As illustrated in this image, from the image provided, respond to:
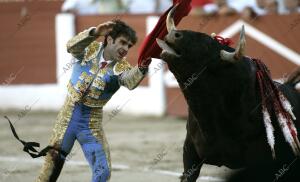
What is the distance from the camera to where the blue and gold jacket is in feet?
14.3

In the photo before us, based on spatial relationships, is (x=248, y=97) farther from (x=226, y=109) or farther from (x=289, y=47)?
(x=289, y=47)

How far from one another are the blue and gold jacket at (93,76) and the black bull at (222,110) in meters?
0.50

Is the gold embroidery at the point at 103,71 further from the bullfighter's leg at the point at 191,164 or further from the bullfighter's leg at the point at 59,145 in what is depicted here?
the bullfighter's leg at the point at 191,164

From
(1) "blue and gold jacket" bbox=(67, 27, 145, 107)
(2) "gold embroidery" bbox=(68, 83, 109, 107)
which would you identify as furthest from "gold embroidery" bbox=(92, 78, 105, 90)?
(2) "gold embroidery" bbox=(68, 83, 109, 107)

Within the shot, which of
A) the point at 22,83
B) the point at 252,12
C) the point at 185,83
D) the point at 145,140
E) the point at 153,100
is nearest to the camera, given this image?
the point at 185,83

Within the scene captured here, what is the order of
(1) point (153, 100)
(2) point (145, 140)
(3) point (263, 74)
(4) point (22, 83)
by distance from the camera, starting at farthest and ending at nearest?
(4) point (22, 83) < (1) point (153, 100) < (2) point (145, 140) < (3) point (263, 74)

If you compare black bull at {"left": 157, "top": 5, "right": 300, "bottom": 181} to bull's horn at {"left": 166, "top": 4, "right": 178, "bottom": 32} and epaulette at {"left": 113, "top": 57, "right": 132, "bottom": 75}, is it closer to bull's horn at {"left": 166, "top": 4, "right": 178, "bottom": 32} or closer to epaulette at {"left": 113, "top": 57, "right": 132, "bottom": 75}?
bull's horn at {"left": 166, "top": 4, "right": 178, "bottom": 32}

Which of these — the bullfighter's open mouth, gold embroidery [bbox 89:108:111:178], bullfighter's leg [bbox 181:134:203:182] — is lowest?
bullfighter's leg [bbox 181:134:203:182]

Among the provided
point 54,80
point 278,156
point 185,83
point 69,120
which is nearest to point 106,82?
point 69,120

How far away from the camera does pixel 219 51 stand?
3.92 m

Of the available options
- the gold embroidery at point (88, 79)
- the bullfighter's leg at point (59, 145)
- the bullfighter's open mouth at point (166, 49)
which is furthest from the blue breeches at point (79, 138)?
the bullfighter's open mouth at point (166, 49)

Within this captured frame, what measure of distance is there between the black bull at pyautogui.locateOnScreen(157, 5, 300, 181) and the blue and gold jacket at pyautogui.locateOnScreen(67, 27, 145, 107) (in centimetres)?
50

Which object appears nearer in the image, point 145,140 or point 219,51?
point 219,51

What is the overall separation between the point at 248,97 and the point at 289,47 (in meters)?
6.07
